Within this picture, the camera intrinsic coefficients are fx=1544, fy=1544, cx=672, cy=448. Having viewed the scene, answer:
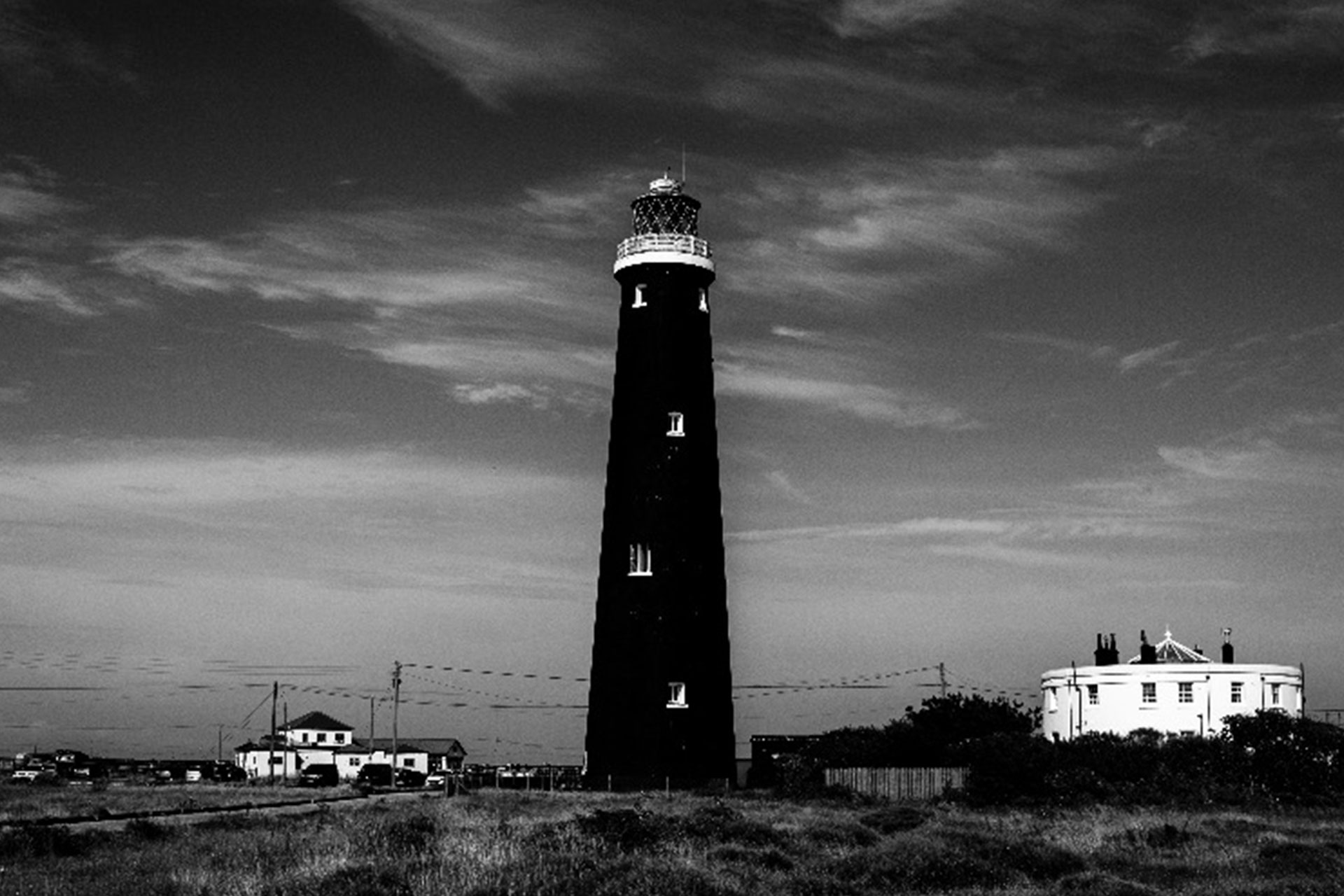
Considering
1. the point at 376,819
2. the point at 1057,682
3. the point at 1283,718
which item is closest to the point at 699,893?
Answer: the point at 376,819

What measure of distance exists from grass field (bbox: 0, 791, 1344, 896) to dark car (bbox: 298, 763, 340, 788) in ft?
170

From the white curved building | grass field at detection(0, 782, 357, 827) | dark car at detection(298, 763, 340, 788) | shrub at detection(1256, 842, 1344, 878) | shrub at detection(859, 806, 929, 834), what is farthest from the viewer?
dark car at detection(298, 763, 340, 788)

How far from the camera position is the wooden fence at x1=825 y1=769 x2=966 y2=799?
2427 inches

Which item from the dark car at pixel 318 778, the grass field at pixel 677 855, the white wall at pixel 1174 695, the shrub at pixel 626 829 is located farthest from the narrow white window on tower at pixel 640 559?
the dark car at pixel 318 778

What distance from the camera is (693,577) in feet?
192

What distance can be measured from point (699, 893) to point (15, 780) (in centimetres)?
8598

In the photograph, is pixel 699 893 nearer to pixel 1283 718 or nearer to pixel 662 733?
pixel 662 733

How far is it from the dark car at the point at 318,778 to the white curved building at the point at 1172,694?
44877mm

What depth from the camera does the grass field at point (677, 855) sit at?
26.3 metres

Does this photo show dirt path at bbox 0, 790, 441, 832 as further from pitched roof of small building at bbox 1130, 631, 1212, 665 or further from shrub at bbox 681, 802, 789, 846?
pitched roof of small building at bbox 1130, 631, 1212, 665

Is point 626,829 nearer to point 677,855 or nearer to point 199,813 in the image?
point 677,855

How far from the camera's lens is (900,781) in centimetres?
6234

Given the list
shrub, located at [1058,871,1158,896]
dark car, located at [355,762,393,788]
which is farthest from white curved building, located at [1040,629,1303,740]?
shrub, located at [1058,871,1158,896]

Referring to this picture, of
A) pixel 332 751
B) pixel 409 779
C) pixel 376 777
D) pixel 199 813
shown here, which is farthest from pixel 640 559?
pixel 332 751
